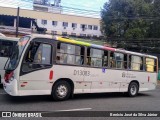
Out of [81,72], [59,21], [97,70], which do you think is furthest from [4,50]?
[59,21]

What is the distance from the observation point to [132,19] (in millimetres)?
47281

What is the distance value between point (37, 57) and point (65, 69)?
1.48 meters

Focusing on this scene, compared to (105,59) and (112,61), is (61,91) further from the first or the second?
(112,61)

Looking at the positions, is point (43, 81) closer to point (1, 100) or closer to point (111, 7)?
point (1, 100)

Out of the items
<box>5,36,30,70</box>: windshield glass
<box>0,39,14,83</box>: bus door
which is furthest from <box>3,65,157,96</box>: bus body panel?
<box>0,39,14,83</box>: bus door

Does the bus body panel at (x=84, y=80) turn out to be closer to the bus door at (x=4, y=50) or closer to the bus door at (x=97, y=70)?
the bus door at (x=97, y=70)

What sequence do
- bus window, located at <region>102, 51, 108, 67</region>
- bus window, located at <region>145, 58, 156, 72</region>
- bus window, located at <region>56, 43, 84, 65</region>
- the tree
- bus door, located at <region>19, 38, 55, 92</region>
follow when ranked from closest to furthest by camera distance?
bus door, located at <region>19, 38, 55, 92</region> < bus window, located at <region>56, 43, 84, 65</region> < bus window, located at <region>102, 51, 108, 67</region> < bus window, located at <region>145, 58, 156, 72</region> < the tree

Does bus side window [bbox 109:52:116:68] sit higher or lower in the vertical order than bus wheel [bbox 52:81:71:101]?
higher

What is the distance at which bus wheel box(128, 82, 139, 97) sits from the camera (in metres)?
15.8

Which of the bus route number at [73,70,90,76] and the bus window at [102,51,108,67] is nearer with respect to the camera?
the bus route number at [73,70,90,76]

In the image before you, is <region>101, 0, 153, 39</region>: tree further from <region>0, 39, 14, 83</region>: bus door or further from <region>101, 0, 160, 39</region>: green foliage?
<region>0, 39, 14, 83</region>: bus door

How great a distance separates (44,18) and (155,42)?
1278 inches

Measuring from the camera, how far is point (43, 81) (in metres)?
11.3

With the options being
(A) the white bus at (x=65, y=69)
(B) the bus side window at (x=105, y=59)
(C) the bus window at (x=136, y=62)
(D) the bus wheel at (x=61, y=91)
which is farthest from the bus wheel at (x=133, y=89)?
(D) the bus wheel at (x=61, y=91)
